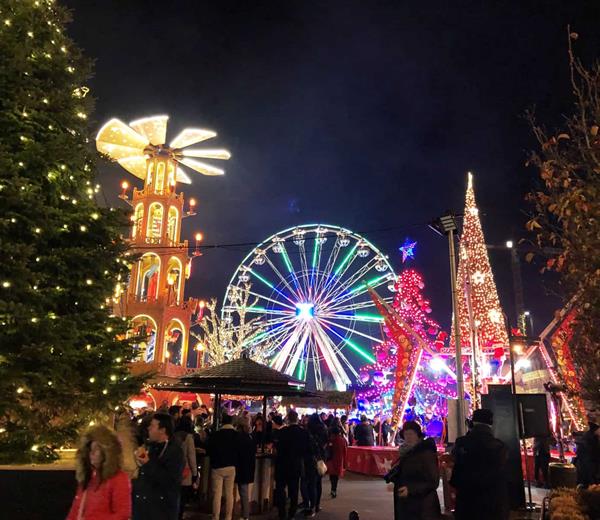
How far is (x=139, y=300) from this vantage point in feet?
128

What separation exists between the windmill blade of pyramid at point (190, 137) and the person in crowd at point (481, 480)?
126ft

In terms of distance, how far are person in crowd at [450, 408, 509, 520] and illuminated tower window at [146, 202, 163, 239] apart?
37.0 meters

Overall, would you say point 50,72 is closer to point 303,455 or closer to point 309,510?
point 303,455

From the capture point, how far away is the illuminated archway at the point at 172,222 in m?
41.4

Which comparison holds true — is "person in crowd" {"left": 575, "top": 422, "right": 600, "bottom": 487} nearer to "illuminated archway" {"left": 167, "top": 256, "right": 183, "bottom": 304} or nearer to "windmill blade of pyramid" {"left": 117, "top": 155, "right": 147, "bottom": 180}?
"illuminated archway" {"left": 167, "top": 256, "right": 183, "bottom": 304}

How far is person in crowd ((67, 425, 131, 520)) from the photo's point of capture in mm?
4039

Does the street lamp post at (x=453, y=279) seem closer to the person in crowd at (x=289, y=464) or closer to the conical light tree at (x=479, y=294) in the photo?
the person in crowd at (x=289, y=464)

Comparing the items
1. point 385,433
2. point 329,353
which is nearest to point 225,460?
point 385,433

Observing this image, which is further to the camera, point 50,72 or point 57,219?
point 50,72

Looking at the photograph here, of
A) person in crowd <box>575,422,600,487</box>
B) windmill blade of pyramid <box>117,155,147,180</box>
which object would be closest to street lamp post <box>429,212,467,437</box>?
person in crowd <box>575,422,600,487</box>

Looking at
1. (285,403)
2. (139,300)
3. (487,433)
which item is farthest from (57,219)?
(139,300)

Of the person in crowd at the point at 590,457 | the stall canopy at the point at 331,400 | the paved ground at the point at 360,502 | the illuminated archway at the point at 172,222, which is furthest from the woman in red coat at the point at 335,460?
the illuminated archway at the point at 172,222

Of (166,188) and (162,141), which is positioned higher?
(162,141)

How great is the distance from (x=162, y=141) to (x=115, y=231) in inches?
1388
